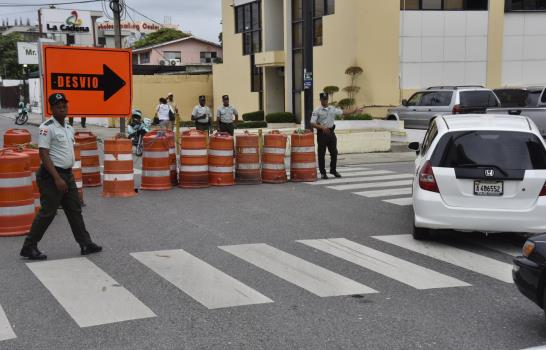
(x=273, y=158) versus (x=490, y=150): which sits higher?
(x=490, y=150)

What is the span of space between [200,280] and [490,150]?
4.04 metres

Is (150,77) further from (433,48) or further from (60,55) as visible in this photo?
(60,55)

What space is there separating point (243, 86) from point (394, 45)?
11.9 metres

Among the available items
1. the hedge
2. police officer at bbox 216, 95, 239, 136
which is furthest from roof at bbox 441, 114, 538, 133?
the hedge

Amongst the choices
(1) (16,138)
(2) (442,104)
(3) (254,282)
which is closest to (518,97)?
(2) (442,104)

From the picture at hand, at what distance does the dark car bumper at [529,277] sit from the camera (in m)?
5.04

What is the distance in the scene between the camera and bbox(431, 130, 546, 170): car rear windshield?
7980 millimetres

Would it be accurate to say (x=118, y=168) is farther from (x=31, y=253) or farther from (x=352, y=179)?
(x=352, y=179)

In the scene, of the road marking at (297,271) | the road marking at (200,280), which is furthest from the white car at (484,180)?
the road marking at (200,280)

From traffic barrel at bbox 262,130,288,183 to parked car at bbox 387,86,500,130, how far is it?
24.2 ft

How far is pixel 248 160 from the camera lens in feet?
44.7

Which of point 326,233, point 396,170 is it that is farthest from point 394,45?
point 326,233

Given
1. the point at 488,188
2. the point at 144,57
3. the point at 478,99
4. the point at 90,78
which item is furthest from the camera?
the point at 144,57

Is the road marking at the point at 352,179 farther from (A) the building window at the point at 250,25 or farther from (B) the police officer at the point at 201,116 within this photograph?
(A) the building window at the point at 250,25
